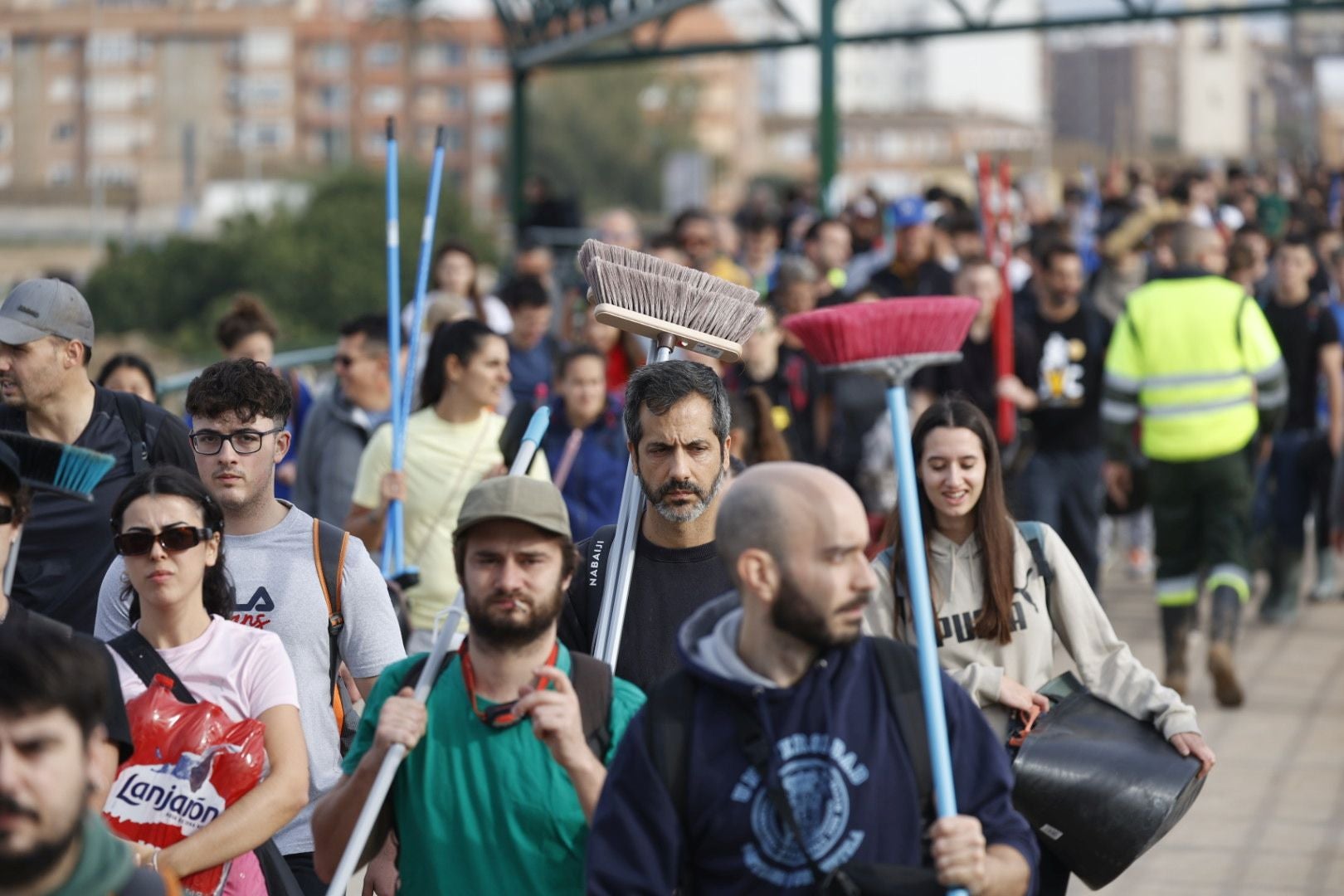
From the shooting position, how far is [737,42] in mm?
20297

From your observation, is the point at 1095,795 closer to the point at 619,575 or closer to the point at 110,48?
the point at 619,575

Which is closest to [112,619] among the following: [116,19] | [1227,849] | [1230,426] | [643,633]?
[643,633]

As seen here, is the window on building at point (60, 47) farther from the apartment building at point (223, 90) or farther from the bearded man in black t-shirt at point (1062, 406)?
the bearded man in black t-shirt at point (1062, 406)

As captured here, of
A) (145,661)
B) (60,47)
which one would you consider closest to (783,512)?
(145,661)

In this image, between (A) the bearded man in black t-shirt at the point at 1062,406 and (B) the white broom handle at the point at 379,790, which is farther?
(A) the bearded man in black t-shirt at the point at 1062,406

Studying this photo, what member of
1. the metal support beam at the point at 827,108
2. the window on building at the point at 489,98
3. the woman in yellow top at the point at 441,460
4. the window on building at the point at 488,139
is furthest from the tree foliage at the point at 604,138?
the woman in yellow top at the point at 441,460

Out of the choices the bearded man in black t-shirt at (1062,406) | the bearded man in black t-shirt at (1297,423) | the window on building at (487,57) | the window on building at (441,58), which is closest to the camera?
the bearded man in black t-shirt at (1062,406)

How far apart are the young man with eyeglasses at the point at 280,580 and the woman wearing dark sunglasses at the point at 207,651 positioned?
1.33 ft

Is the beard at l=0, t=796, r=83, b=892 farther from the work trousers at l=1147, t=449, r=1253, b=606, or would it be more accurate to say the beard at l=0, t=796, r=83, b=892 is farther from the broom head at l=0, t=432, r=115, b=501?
the work trousers at l=1147, t=449, r=1253, b=606

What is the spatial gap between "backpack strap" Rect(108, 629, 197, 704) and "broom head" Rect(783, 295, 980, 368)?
57.8 inches

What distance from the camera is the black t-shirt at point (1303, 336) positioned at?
37.4ft

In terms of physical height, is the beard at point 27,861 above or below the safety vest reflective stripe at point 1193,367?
below

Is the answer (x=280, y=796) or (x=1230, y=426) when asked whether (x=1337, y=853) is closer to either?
(x=1230, y=426)

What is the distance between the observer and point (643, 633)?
191 inches
